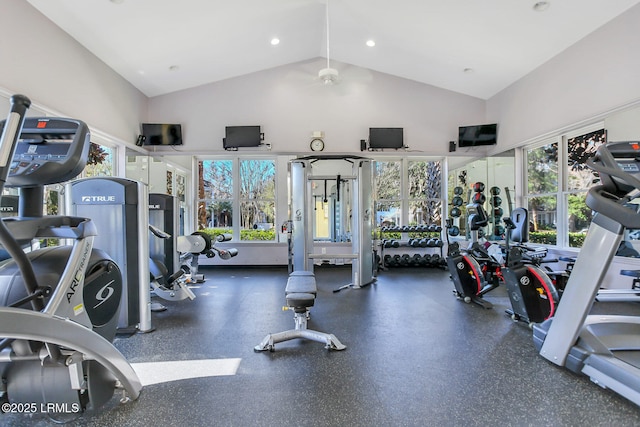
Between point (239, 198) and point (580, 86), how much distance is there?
20.5 feet

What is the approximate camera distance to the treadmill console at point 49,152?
1.37 meters

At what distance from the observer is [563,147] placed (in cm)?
522

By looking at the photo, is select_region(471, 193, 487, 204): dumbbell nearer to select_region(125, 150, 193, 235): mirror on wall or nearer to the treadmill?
the treadmill

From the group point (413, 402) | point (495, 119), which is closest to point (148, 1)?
point (413, 402)

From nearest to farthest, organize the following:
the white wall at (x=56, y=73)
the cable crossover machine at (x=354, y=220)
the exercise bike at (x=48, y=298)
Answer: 1. the exercise bike at (x=48, y=298)
2. the white wall at (x=56, y=73)
3. the cable crossover machine at (x=354, y=220)

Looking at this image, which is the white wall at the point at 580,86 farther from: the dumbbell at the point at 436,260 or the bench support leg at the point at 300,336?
the bench support leg at the point at 300,336

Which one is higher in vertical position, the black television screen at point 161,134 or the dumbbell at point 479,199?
the black television screen at point 161,134

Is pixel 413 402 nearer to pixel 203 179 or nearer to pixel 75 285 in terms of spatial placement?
pixel 75 285

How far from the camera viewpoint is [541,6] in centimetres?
391

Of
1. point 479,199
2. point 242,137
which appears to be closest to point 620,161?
point 479,199

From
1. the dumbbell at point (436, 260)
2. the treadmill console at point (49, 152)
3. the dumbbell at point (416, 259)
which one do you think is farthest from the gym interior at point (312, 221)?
the dumbbell at point (436, 260)

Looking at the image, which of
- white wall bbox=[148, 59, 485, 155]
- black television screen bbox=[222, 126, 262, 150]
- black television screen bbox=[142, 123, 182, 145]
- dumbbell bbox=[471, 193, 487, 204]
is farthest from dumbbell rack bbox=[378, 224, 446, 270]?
black television screen bbox=[142, 123, 182, 145]

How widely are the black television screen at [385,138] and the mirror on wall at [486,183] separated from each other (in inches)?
58.0

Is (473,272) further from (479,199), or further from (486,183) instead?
(486,183)
